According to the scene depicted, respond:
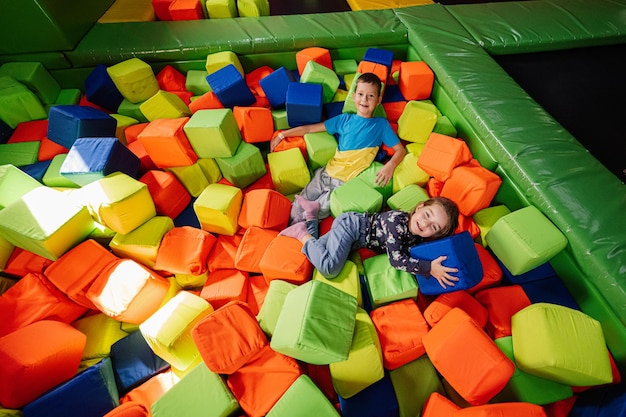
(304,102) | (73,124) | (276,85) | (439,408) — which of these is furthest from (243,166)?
(439,408)

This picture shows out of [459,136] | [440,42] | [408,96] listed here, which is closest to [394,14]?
[440,42]

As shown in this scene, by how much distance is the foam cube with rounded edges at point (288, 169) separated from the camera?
2.26m

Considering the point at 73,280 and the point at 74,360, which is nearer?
the point at 74,360

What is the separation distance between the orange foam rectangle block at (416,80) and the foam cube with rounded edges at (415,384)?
1.90m

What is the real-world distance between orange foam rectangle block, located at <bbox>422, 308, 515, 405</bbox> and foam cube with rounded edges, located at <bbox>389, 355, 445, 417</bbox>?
0.51 ft

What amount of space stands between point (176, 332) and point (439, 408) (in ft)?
3.72

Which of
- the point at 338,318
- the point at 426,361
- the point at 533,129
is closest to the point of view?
the point at 338,318

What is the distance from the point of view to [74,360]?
1.53 metres

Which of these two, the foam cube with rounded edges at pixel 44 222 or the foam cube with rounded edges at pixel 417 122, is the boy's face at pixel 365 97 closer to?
the foam cube with rounded edges at pixel 417 122

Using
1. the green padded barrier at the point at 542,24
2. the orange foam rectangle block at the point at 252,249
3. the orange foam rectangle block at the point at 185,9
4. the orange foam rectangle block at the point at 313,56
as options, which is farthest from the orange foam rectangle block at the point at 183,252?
the green padded barrier at the point at 542,24

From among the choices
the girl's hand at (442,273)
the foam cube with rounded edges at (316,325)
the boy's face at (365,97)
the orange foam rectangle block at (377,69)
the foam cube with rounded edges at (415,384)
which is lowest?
the foam cube with rounded edges at (415,384)

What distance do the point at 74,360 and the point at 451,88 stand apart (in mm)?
2665

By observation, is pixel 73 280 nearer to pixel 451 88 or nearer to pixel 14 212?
pixel 14 212

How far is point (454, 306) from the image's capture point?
1622 mm
